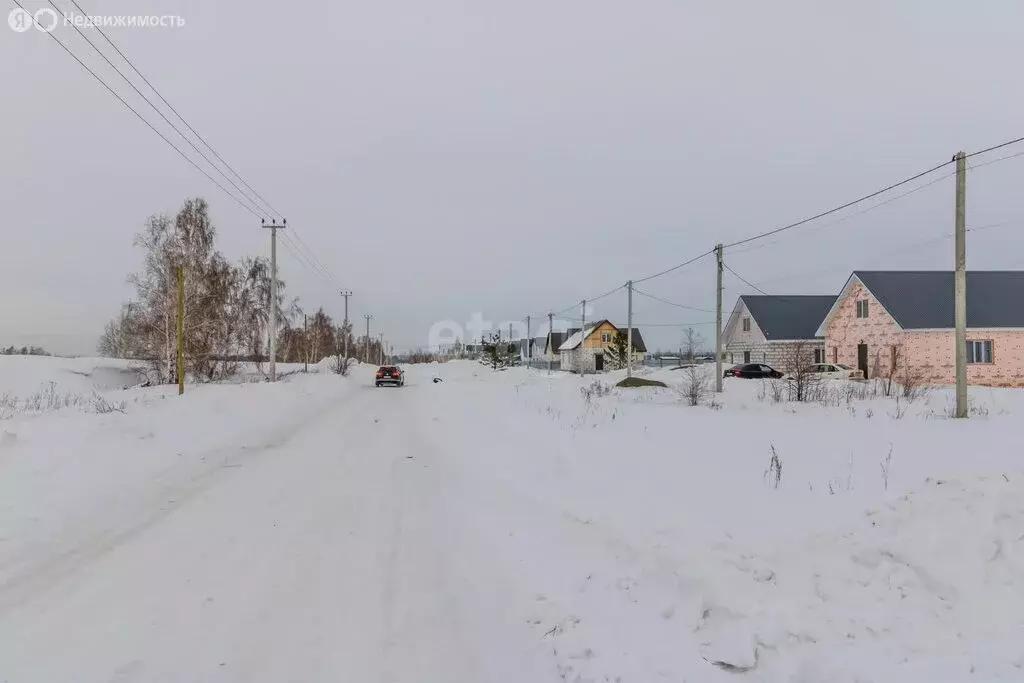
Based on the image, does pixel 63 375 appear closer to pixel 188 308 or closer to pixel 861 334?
pixel 188 308

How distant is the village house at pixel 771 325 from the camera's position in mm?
38562

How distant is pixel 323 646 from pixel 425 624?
2.26 feet

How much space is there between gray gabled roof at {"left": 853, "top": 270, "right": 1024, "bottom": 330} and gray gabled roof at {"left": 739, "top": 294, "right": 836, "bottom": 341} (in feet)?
27.9

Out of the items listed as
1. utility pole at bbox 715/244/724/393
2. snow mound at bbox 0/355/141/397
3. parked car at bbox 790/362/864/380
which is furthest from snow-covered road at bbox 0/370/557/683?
snow mound at bbox 0/355/141/397

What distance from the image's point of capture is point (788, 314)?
40.8m

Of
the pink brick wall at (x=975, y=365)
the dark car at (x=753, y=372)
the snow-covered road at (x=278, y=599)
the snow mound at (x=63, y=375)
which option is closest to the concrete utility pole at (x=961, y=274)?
the snow-covered road at (x=278, y=599)

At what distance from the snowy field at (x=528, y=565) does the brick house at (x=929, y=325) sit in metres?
22.0

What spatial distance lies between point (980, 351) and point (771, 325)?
13.7m

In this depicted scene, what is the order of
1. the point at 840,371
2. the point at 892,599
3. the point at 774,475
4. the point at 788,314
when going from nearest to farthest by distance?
the point at 892,599, the point at 774,475, the point at 840,371, the point at 788,314

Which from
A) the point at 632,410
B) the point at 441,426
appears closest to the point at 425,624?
the point at 441,426

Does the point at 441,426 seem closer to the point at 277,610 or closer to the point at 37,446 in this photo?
the point at 37,446

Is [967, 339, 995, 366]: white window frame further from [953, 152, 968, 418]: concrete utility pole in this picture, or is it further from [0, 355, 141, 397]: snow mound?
[0, 355, 141, 397]: snow mound

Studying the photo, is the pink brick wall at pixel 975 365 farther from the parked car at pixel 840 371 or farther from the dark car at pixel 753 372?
the dark car at pixel 753 372

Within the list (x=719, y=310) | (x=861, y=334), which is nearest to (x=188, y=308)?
(x=719, y=310)
